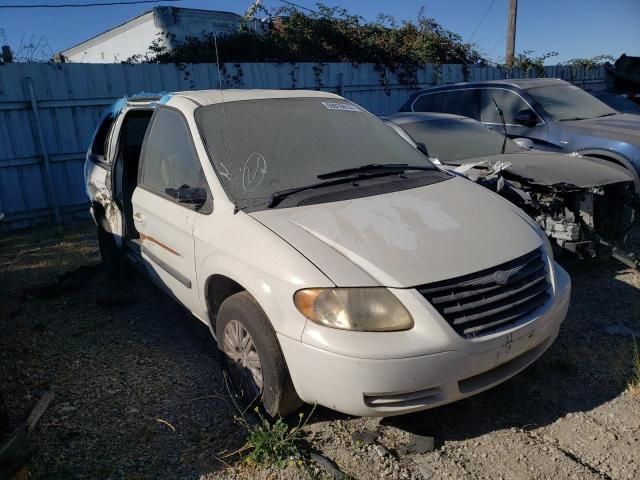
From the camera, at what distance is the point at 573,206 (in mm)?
4594

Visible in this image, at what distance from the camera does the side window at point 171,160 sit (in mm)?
3281

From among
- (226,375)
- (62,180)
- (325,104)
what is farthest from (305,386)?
(62,180)

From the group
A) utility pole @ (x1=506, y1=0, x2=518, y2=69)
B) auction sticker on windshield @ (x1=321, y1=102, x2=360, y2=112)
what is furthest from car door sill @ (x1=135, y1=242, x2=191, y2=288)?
utility pole @ (x1=506, y1=0, x2=518, y2=69)

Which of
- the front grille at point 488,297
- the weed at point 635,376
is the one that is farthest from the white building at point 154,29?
the weed at point 635,376

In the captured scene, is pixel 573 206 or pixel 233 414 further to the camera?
pixel 573 206

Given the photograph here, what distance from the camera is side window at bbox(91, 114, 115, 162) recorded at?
5214 mm

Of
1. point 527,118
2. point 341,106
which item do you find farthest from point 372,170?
point 527,118

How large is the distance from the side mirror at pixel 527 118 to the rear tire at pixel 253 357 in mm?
5530

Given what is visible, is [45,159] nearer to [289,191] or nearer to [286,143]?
[286,143]

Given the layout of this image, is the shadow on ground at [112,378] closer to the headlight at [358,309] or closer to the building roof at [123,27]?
the headlight at [358,309]

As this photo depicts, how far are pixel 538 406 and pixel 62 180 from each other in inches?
303

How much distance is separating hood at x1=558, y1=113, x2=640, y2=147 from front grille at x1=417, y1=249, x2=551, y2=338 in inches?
177

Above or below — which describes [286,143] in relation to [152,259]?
above

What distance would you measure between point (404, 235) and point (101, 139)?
3955 mm
